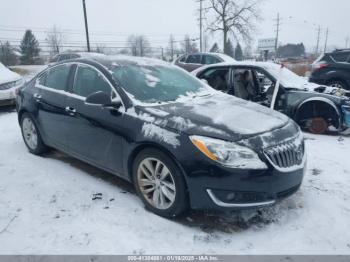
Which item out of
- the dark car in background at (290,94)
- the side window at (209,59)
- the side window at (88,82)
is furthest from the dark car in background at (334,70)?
the side window at (88,82)

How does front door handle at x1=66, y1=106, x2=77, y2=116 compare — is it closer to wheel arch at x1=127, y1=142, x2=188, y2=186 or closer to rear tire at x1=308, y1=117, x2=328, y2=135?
wheel arch at x1=127, y1=142, x2=188, y2=186

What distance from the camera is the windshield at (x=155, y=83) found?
3.74 m

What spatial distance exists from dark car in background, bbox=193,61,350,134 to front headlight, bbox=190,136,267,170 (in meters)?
3.86

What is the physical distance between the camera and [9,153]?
5.31 meters

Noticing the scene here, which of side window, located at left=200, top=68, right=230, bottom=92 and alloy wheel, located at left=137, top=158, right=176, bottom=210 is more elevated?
side window, located at left=200, top=68, right=230, bottom=92

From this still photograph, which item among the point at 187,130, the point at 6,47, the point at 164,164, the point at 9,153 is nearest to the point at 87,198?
the point at 164,164

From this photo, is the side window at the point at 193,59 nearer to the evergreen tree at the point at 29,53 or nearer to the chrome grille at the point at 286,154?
the chrome grille at the point at 286,154

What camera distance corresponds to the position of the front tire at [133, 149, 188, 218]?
309 centimetres

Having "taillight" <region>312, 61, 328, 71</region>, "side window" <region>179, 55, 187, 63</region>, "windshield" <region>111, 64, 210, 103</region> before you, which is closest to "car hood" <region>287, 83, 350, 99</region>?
"windshield" <region>111, 64, 210, 103</region>

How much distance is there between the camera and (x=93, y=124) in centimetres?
386

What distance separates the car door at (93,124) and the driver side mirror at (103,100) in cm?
7

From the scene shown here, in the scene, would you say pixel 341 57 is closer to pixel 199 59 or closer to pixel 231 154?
pixel 199 59

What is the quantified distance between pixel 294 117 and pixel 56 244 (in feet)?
16.7

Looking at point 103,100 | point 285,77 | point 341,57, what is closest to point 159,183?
point 103,100
